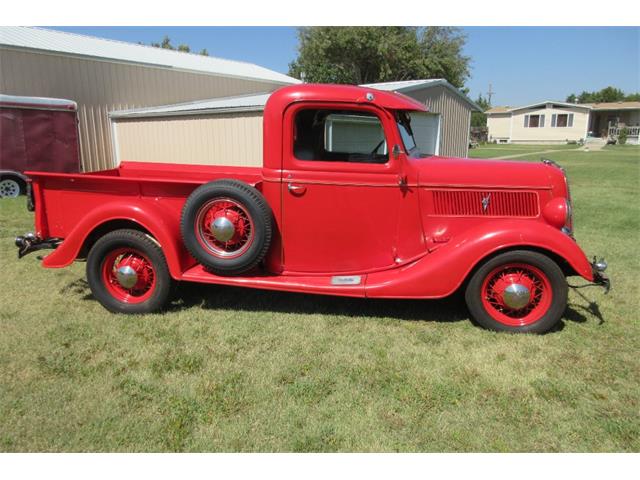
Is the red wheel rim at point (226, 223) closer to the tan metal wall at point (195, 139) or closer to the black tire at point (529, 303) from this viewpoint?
the black tire at point (529, 303)

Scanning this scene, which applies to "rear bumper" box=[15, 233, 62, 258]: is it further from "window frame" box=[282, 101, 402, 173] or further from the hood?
the hood

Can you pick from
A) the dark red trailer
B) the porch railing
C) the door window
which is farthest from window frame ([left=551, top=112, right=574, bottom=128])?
the door window

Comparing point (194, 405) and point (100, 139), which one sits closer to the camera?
point (194, 405)

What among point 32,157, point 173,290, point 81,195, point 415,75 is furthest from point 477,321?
point 415,75

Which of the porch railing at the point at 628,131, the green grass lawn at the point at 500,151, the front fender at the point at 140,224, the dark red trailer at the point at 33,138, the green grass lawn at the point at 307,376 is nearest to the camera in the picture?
the green grass lawn at the point at 307,376

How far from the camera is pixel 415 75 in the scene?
Result: 37.6m

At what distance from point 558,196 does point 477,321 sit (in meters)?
1.30

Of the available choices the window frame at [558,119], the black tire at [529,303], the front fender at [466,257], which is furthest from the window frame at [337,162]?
the window frame at [558,119]

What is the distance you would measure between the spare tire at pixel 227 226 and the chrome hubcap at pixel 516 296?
2.05 meters

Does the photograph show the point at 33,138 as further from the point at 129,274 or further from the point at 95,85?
the point at 129,274

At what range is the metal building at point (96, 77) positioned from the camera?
506 inches

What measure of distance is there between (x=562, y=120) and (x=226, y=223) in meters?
52.8

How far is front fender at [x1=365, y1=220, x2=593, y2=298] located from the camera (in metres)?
3.79

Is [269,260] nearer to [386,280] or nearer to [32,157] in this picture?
[386,280]
